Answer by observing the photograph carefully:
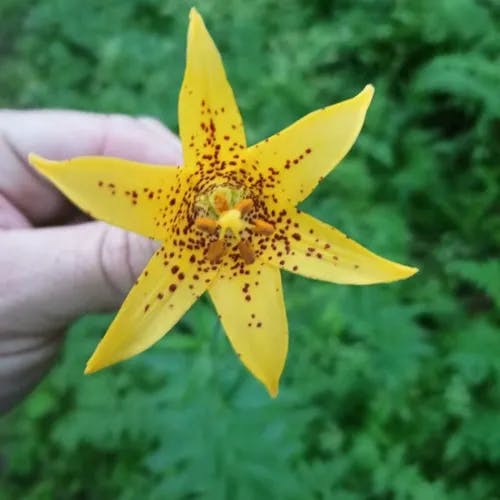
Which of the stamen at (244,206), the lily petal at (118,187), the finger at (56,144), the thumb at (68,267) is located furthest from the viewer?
the finger at (56,144)

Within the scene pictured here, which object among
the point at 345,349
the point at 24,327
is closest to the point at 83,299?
the point at 24,327

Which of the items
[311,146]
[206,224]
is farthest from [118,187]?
[311,146]

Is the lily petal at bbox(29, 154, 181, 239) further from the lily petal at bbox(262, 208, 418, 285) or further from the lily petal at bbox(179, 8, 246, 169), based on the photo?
the lily petal at bbox(262, 208, 418, 285)

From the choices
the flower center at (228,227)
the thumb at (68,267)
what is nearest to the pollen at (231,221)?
the flower center at (228,227)

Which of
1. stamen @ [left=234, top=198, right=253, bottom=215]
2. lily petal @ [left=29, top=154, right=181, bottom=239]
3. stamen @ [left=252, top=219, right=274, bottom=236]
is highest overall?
lily petal @ [left=29, top=154, right=181, bottom=239]

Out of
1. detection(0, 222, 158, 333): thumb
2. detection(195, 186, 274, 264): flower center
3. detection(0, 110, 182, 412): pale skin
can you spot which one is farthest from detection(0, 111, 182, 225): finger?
detection(195, 186, 274, 264): flower center

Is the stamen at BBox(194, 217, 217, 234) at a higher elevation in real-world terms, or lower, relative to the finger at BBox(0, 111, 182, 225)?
higher

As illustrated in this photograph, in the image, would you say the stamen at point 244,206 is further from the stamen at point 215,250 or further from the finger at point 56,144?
the finger at point 56,144

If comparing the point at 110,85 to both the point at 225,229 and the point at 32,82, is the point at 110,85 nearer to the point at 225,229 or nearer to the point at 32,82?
the point at 32,82
